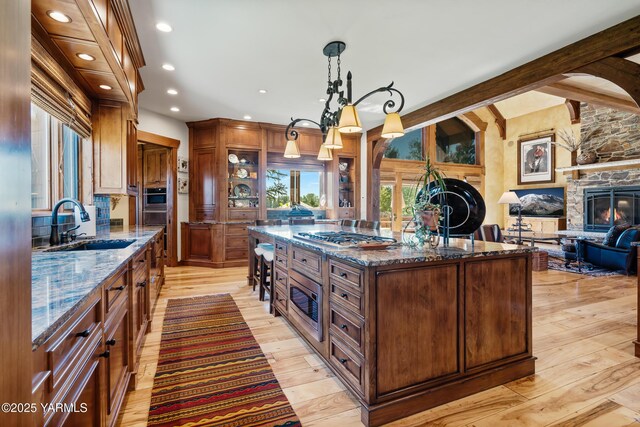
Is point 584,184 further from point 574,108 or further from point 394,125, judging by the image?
point 394,125

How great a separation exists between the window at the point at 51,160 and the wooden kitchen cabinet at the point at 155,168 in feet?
11.7

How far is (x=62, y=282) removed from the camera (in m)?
1.16

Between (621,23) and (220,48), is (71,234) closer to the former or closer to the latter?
(220,48)

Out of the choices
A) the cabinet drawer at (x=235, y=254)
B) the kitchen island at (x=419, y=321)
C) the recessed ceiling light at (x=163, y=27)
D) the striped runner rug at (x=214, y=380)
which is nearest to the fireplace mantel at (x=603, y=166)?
the kitchen island at (x=419, y=321)

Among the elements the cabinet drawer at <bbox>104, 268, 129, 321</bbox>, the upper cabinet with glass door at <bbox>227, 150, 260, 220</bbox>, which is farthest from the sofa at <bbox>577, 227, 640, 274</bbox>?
the cabinet drawer at <bbox>104, 268, 129, 321</bbox>

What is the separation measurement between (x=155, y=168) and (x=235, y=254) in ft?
8.72

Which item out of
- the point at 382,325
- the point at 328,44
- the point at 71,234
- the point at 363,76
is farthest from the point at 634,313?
the point at 71,234

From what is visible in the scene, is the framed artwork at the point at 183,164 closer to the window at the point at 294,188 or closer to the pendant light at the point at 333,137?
the window at the point at 294,188

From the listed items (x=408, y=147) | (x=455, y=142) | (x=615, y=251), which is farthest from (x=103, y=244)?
(x=455, y=142)

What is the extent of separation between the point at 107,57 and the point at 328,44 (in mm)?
1922

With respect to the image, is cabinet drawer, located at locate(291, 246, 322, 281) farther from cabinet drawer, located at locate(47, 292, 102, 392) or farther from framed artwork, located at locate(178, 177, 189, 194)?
framed artwork, located at locate(178, 177, 189, 194)

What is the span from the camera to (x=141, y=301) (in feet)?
7.80

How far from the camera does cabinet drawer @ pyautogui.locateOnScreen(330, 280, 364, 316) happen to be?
1.69 meters

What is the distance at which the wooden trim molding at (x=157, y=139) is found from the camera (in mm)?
5118
